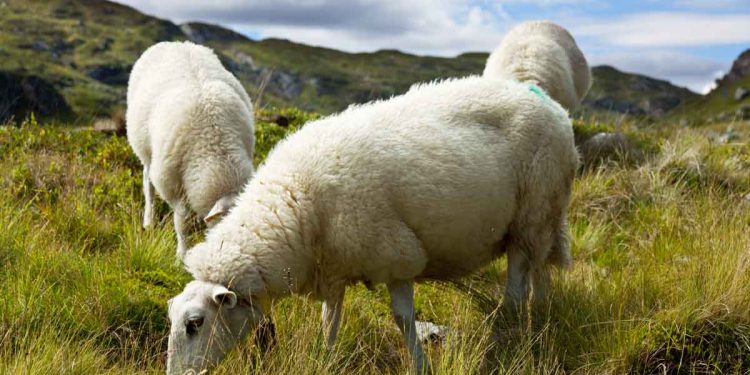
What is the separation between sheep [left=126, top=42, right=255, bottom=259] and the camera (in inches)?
254

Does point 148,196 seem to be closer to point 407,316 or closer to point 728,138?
point 407,316

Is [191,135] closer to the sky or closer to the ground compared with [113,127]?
closer to the sky

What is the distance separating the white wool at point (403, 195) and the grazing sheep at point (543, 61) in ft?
14.1

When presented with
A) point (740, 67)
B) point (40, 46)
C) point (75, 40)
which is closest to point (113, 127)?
point (40, 46)

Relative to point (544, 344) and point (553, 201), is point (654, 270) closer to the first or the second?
point (553, 201)

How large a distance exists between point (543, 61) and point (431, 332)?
627cm

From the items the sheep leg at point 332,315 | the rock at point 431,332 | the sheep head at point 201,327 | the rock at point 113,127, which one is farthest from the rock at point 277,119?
the sheep head at point 201,327

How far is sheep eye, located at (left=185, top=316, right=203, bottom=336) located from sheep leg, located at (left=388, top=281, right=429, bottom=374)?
4.15 ft

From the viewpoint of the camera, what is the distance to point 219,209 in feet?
18.8

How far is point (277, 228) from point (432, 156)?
114 centimetres

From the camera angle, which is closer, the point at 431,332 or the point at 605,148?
the point at 431,332

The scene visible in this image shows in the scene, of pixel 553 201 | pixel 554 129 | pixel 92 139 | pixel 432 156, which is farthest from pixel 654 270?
pixel 92 139

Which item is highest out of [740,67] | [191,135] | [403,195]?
[403,195]

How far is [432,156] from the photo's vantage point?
4777 mm
